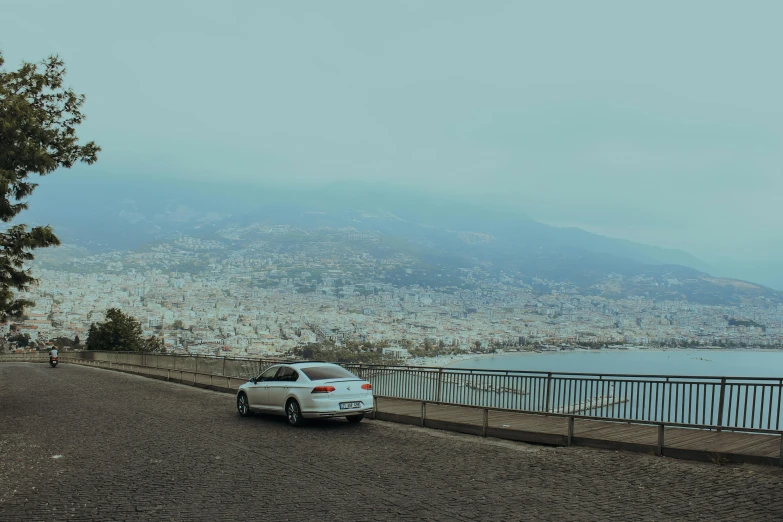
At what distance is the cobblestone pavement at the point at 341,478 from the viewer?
292 inches

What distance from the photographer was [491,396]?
17.6 meters

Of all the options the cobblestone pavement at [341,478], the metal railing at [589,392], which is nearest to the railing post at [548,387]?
the metal railing at [589,392]

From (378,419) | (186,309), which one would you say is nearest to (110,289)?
(186,309)

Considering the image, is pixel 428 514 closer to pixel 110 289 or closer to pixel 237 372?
pixel 237 372

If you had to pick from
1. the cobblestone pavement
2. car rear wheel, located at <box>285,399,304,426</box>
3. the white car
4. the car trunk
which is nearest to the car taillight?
the white car

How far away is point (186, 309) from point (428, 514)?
163 meters

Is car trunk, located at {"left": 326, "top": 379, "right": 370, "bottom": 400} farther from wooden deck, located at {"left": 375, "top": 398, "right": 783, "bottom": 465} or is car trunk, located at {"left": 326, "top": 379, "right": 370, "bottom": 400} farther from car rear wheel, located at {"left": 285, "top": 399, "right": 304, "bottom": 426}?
wooden deck, located at {"left": 375, "top": 398, "right": 783, "bottom": 465}

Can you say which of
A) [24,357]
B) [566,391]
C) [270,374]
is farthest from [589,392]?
[24,357]

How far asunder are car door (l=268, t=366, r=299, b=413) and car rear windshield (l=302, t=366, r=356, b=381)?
1.21 feet

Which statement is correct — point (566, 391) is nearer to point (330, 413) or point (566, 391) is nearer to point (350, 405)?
point (350, 405)

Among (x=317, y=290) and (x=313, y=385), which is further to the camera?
(x=317, y=290)

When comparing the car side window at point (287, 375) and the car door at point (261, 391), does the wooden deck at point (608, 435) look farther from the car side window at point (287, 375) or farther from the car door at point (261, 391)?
the car door at point (261, 391)

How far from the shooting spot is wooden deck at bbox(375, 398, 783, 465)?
1037cm

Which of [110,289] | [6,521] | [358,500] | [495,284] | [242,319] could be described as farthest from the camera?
[110,289]
